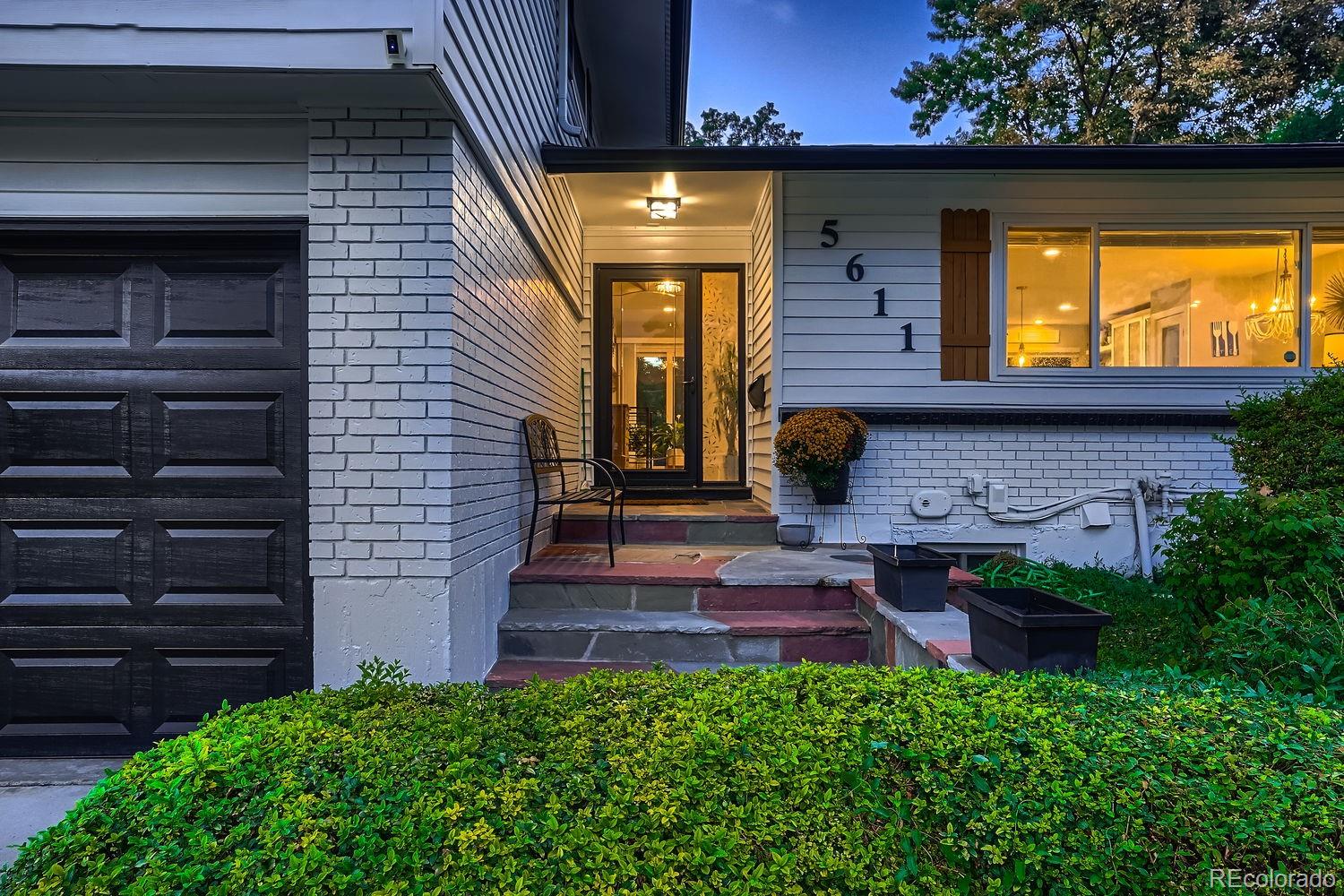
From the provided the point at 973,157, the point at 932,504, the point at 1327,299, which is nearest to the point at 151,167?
the point at 973,157

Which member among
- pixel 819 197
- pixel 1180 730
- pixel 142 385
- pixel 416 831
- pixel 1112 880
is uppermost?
pixel 819 197

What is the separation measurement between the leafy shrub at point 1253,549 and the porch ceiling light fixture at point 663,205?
398 cm

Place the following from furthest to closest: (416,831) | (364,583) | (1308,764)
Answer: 1. (364,583)
2. (1308,764)
3. (416,831)

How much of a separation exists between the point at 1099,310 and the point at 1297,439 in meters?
2.70

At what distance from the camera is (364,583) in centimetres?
250

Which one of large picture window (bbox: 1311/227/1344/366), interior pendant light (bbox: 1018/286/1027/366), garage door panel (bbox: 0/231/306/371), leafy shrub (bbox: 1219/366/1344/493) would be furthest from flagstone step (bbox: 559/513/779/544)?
large picture window (bbox: 1311/227/1344/366)

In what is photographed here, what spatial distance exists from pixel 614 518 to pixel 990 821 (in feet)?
11.4

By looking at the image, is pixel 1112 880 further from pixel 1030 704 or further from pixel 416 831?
pixel 416 831

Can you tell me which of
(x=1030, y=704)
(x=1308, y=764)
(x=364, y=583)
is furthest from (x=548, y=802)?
(x=364, y=583)

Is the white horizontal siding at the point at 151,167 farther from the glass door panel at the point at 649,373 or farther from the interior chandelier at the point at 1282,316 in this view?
the interior chandelier at the point at 1282,316

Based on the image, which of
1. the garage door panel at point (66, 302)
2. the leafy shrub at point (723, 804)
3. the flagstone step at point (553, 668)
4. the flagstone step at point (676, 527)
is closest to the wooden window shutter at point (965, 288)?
the flagstone step at point (676, 527)

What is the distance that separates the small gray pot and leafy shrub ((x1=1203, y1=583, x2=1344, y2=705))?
2.63m

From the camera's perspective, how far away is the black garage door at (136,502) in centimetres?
257

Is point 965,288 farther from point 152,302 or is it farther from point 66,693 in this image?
point 66,693
